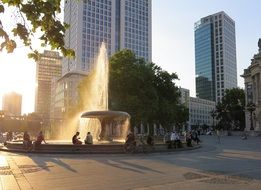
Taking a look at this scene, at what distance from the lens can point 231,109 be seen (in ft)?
354

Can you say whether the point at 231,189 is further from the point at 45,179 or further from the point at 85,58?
the point at 85,58

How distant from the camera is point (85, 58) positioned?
151 m

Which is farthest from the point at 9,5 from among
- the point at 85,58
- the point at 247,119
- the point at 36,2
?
the point at 85,58

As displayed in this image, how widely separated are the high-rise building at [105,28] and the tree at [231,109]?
60541 mm

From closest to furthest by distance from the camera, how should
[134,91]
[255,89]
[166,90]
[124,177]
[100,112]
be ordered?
[124,177], [100,112], [134,91], [166,90], [255,89]

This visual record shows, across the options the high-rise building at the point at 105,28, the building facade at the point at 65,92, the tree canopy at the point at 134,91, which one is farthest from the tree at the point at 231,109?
the high-rise building at the point at 105,28

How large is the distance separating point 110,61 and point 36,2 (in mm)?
51442

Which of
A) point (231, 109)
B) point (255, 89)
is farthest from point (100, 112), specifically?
point (231, 109)

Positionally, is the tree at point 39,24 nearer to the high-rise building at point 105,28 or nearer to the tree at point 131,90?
the tree at point 131,90

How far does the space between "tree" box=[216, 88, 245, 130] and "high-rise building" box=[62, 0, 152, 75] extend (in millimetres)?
60541

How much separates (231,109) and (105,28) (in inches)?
2728

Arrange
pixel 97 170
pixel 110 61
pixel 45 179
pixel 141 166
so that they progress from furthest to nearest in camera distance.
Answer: pixel 110 61, pixel 141 166, pixel 97 170, pixel 45 179

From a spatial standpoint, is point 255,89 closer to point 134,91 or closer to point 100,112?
point 134,91

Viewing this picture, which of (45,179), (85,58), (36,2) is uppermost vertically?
(85,58)
